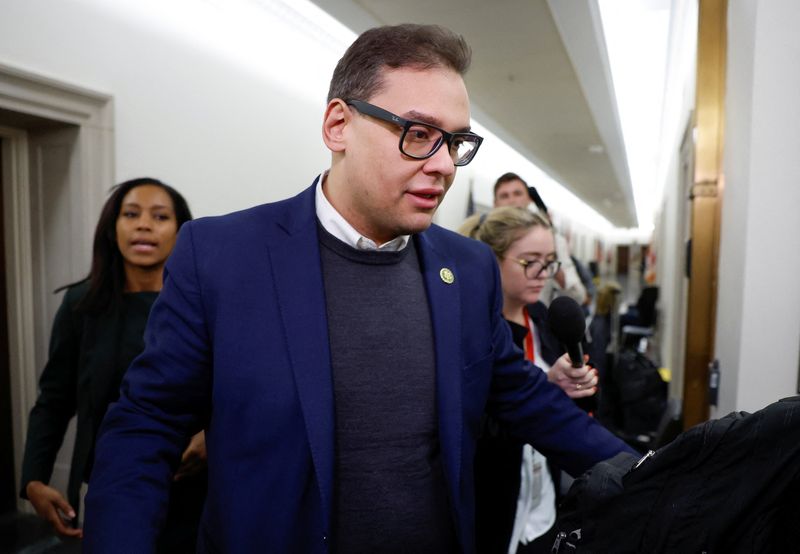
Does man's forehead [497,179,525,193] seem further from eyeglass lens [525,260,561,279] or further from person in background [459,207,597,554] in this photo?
eyeglass lens [525,260,561,279]

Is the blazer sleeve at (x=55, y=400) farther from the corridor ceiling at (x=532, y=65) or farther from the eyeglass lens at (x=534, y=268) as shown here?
the corridor ceiling at (x=532, y=65)

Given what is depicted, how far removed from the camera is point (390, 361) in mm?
1142

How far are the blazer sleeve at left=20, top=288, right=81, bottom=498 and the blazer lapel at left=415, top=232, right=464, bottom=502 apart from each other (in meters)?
1.37

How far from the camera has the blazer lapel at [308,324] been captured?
1008 millimetres

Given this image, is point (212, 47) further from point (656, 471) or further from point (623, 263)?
point (623, 263)

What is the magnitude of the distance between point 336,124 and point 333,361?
0.51 meters

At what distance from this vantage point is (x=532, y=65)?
453 cm

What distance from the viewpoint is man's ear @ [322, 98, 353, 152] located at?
114 cm

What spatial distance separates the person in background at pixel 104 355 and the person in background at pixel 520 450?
0.96 meters

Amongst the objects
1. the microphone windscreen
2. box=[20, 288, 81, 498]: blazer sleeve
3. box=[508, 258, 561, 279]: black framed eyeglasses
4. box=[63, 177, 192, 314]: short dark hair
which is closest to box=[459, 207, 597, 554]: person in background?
box=[508, 258, 561, 279]: black framed eyeglasses

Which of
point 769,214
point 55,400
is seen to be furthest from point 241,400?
point 769,214

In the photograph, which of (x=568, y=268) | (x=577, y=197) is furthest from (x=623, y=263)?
(x=568, y=268)

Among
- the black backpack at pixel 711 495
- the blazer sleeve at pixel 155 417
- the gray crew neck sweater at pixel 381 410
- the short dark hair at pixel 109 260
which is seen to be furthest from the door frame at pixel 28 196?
the black backpack at pixel 711 495

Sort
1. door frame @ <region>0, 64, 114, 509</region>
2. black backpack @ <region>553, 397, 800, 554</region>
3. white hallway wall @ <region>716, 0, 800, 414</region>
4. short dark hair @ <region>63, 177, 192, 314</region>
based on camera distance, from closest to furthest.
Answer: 1. black backpack @ <region>553, 397, 800, 554</region>
2. white hallway wall @ <region>716, 0, 800, 414</region>
3. short dark hair @ <region>63, 177, 192, 314</region>
4. door frame @ <region>0, 64, 114, 509</region>
